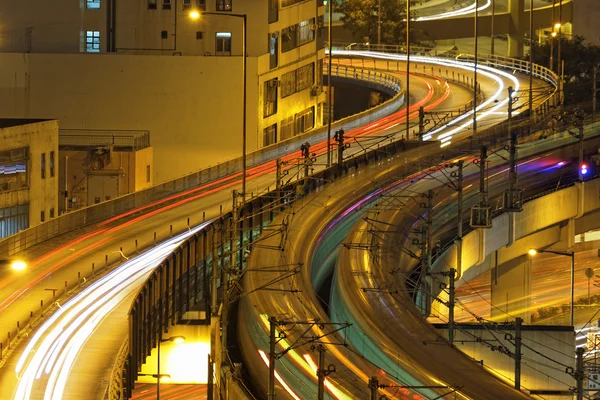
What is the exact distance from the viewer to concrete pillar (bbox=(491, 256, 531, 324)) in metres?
75.4

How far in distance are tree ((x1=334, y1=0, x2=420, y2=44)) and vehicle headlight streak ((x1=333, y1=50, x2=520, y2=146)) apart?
6.37 metres

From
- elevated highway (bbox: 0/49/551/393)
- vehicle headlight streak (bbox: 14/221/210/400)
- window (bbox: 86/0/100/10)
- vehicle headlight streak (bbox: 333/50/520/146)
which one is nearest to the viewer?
vehicle headlight streak (bbox: 14/221/210/400)

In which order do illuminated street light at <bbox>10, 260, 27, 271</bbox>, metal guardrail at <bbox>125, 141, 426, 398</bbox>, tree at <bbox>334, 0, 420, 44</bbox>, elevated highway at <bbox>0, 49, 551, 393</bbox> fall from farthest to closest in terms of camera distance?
1. tree at <bbox>334, 0, 420, 44</bbox>
2. illuminated street light at <bbox>10, 260, 27, 271</bbox>
3. elevated highway at <bbox>0, 49, 551, 393</bbox>
4. metal guardrail at <bbox>125, 141, 426, 398</bbox>

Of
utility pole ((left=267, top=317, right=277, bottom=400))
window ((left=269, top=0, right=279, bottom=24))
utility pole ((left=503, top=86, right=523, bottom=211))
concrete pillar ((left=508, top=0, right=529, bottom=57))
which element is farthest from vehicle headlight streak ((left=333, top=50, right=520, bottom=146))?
utility pole ((left=267, top=317, right=277, bottom=400))

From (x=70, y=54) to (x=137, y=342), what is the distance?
47.1 metres

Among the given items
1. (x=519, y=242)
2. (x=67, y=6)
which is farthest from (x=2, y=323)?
(x=67, y=6)

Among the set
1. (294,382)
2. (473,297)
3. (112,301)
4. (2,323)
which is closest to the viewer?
(294,382)

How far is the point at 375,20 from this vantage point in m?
136

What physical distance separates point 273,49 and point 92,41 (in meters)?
11.1

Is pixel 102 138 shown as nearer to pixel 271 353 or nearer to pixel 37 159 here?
pixel 37 159

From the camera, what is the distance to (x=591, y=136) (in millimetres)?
84000

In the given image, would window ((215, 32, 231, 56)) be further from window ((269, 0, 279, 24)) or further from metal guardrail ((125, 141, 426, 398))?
metal guardrail ((125, 141, 426, 398))

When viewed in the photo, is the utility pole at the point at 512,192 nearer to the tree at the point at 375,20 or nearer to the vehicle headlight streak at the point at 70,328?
the vehicle headlight streak at the point at 70,328

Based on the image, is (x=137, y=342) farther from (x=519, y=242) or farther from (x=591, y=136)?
(x=591, y=136)
